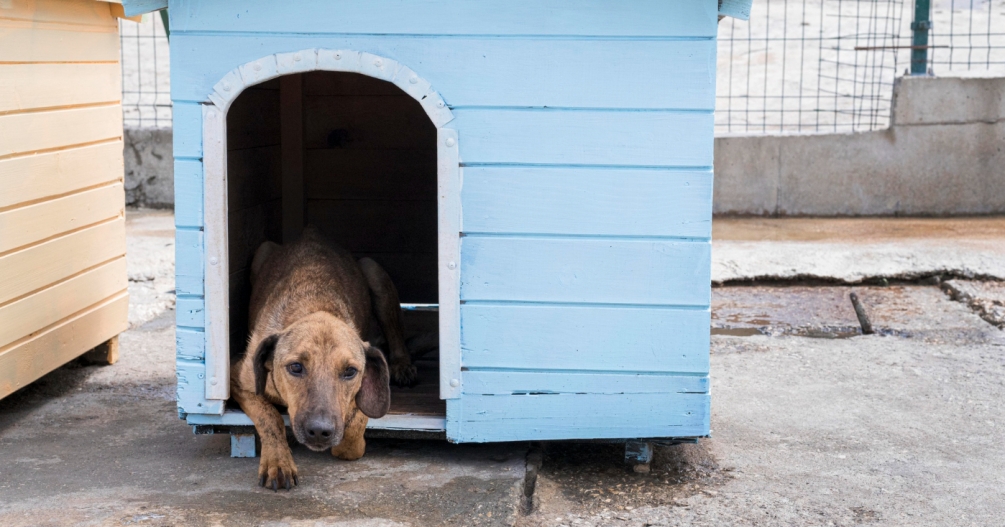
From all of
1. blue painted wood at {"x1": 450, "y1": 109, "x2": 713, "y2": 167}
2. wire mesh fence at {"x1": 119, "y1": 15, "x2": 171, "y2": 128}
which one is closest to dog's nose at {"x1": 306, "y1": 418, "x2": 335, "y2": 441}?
blue painted wood at {"x1": 450, "y1": 109, "x2": 713, "y2": 167}

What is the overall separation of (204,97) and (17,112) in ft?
3.74

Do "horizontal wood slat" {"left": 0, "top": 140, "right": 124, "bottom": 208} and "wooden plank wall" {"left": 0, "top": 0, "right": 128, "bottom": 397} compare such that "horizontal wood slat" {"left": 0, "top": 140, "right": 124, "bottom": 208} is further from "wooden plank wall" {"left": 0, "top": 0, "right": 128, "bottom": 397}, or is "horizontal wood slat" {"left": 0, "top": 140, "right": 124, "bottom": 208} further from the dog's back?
the dog's back

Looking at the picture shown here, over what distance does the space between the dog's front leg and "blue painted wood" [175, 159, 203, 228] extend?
69 cm

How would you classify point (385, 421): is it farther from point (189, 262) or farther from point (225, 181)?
point (225, 181)

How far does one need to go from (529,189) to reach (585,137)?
273mm

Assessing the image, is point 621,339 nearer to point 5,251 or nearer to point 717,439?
point 717,439

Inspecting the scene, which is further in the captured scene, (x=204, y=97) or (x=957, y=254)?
(x=957, y=254)

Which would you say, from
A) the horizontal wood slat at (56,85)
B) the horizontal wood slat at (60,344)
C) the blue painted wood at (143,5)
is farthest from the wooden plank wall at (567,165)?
the horizontal wood slat at (60,344)

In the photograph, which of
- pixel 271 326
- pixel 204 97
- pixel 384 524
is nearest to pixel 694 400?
→ pixel 384 524

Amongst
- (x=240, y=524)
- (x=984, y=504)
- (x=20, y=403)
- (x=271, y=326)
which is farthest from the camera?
(x=20, y=403)

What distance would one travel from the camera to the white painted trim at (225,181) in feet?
12.2

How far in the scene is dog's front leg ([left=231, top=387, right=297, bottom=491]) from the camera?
12.1ft

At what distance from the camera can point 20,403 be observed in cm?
474

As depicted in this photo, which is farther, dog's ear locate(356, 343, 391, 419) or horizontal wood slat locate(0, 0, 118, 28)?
horizontal wood slat locate(0, 0, 118, 28)
